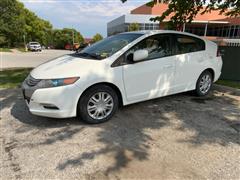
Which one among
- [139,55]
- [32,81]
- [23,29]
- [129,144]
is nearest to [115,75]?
[139,55]

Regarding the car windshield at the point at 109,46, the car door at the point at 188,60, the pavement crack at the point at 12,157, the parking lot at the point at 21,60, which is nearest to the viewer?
the pavement crack at the point at 12,157

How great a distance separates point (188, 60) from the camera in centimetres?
488

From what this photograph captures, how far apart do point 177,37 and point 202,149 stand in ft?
8.35

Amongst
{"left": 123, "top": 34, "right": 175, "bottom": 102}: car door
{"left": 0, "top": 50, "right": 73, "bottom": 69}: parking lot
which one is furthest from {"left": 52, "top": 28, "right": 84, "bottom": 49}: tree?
{"left": 123, "top": 34, "right": 175, "bottom": 102}: car door

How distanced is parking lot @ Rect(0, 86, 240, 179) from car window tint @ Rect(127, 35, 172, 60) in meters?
1.10

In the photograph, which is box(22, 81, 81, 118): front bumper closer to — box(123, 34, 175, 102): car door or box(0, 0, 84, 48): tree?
box(123, 34, 175, 102): car door

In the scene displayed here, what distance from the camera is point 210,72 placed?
5.44 meters

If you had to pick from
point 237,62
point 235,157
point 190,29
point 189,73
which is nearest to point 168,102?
point 189,73

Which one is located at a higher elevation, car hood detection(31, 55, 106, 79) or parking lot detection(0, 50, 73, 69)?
car hood detection(31, 55, 106, 79)

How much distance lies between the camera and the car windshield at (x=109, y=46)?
13.8 feet

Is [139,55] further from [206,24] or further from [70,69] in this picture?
[206,24]

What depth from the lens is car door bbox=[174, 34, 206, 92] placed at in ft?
15.6

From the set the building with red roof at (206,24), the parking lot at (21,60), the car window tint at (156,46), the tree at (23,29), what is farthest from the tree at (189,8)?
the tree at (23,29)

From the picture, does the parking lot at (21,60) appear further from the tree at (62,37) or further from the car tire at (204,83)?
the tree at (62,37)
